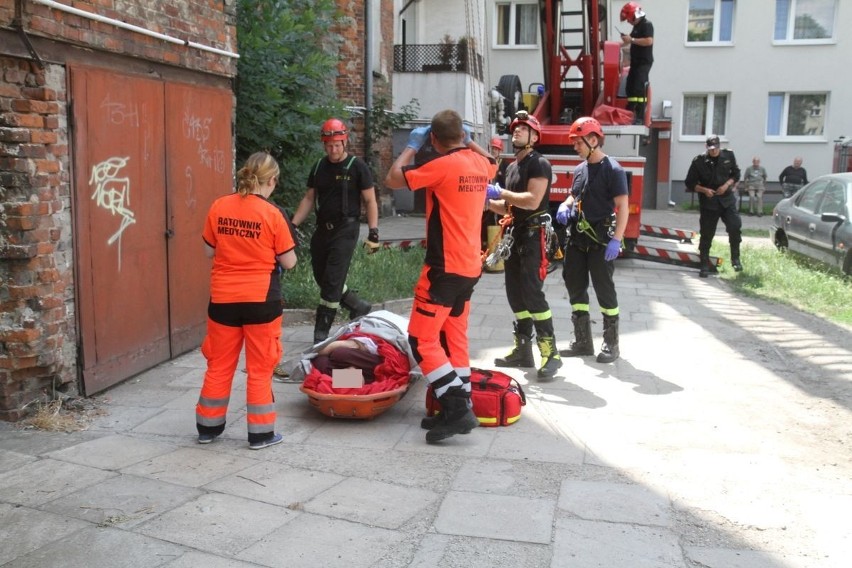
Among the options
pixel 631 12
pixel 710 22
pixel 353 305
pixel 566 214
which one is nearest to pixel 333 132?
pixel 353 305

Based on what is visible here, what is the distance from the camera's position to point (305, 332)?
8672mm

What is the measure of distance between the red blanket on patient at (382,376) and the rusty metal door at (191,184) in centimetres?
200

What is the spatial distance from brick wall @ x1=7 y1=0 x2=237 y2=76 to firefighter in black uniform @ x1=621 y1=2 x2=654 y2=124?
7.67 metres

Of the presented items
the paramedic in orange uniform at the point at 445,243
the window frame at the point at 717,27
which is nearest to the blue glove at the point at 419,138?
the paramedic in orange uniform at the point at 445,243

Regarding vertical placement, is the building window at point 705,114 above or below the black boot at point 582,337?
above

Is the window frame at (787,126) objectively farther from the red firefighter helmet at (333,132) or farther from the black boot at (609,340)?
the red firefighter helmet at (333,132)

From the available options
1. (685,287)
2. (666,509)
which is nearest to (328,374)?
(666,509)

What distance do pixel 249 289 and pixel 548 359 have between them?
2.79m

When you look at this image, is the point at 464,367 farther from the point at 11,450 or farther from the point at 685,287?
the point at 685,287

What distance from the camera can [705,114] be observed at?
28969 mm

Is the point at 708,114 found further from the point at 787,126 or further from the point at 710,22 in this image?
the point at 710,22

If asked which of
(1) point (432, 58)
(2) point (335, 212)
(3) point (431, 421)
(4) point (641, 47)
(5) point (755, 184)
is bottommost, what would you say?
(3) point (431, 421)

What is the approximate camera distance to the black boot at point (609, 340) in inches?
297

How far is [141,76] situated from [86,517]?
12.1 ft
